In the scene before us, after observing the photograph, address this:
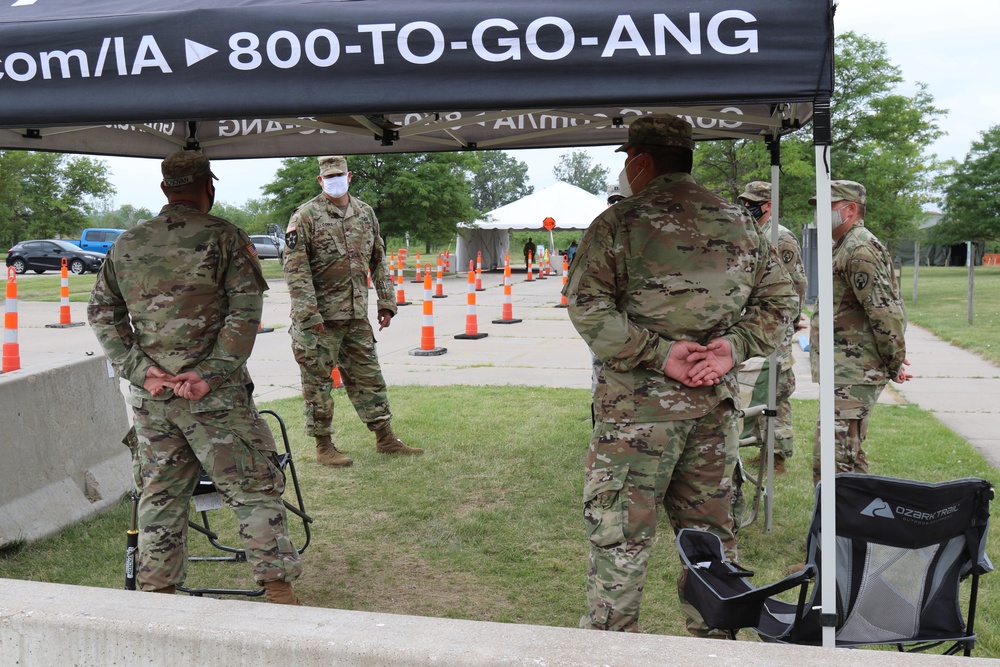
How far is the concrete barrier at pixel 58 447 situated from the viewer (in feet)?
17.3

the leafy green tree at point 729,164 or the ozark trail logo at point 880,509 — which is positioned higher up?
the leafy green tree at point 729,164

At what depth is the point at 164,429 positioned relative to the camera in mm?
3879

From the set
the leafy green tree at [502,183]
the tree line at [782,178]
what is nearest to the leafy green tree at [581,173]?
the leafy green tree at [502,183]

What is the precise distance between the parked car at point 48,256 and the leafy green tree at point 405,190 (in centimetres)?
925

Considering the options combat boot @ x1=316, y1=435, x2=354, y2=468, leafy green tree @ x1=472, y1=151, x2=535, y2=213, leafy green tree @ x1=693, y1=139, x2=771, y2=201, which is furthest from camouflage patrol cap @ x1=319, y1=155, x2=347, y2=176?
leafy green tree @ x1=472, y1=151, x2=535, y2=213

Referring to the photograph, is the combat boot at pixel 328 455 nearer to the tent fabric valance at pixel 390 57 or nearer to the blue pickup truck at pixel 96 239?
the tent fabric valance at pixel 390 57

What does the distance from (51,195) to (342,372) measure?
48.2m

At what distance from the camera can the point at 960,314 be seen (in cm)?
1842

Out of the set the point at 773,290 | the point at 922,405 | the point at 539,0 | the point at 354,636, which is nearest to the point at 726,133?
the point at 773,290

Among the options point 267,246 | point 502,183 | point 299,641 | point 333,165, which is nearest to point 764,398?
point 333,165

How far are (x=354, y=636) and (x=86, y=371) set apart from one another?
418cm

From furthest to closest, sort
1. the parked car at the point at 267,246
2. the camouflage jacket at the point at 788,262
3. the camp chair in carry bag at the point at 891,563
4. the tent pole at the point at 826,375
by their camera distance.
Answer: the parked car at the point at 267,246 → the camouflage jacket at the point at 788,262 → the camp chair in carry bag at the point at 891,563 → the tent pole at the point at 826,375

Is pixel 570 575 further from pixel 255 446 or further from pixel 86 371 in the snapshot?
pixel 86 371

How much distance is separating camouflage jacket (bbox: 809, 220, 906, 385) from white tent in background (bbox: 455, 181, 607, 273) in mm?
29616
